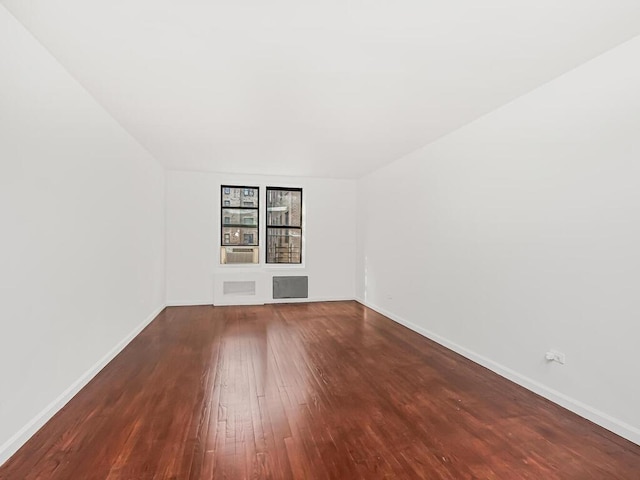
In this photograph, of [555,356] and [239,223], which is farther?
[239,223]

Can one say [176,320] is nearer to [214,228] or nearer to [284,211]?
[214,228]

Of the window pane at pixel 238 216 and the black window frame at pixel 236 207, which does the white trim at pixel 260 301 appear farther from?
the window pane at pixel 238 216

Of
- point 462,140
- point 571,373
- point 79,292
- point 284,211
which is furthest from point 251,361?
point 284,211

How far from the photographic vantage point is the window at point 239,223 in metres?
6.38

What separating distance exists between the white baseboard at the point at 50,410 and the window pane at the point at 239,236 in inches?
118

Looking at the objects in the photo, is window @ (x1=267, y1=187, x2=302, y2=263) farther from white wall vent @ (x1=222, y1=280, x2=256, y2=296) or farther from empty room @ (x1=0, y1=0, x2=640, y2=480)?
empty room @ (x1=0, y1=0, x2=640, y2=480)

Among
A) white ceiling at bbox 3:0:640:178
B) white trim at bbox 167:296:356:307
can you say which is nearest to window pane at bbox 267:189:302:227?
white trim at bbox 167:296:356:307

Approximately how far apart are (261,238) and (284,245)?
1.59 ft

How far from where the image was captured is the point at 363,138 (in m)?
4.03

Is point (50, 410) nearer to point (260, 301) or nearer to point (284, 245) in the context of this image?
point (260, 301)

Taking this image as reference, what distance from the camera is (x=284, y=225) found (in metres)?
6.65

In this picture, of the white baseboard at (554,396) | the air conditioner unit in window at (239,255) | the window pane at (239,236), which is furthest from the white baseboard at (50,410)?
the white baseboard at (554,396)

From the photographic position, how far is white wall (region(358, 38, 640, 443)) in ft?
7.04

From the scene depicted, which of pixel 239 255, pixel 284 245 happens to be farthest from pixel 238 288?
pixel 284 245
